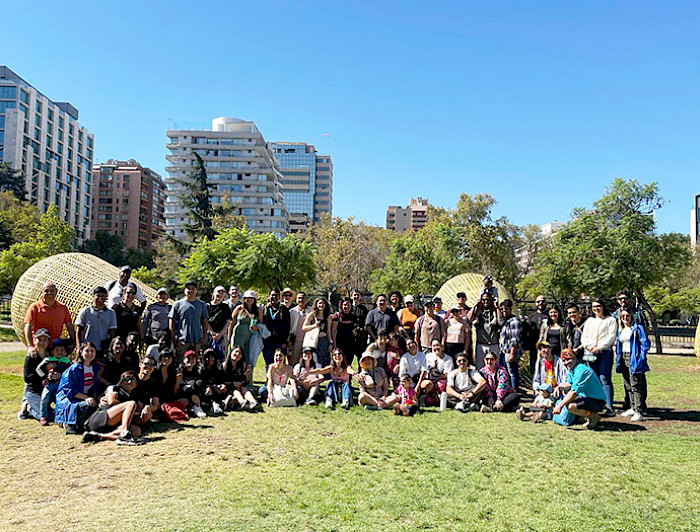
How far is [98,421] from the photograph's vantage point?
7078mm

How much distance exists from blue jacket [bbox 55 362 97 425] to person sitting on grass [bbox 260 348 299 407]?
3.01 metres

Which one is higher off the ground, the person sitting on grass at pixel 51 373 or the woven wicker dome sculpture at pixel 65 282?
the woven wicker dome sculpture at pixel 65 282

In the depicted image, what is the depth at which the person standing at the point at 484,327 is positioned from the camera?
10.1 m

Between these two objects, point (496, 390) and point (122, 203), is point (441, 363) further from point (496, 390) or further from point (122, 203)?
point (122, 203)

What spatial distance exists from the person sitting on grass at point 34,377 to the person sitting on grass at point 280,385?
336cm

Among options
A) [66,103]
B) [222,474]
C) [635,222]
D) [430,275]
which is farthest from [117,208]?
[222,474]

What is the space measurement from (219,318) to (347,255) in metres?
30.9

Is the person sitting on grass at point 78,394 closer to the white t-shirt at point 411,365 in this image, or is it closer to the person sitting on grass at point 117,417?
the person sitting on grass at point 117,417

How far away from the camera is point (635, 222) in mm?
20547

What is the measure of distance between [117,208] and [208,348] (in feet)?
368

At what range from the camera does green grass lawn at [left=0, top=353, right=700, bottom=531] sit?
4.68 metres

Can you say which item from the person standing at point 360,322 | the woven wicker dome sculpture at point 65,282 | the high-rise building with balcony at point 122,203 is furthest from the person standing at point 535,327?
the high-rise building with balcony at point 122,203

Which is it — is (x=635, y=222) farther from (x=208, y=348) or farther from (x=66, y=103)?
(x=66, y=103)

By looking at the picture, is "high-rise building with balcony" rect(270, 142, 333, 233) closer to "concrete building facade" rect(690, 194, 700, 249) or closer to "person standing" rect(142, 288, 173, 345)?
"concrete building facade" rect(690, 194, 700, 249)
